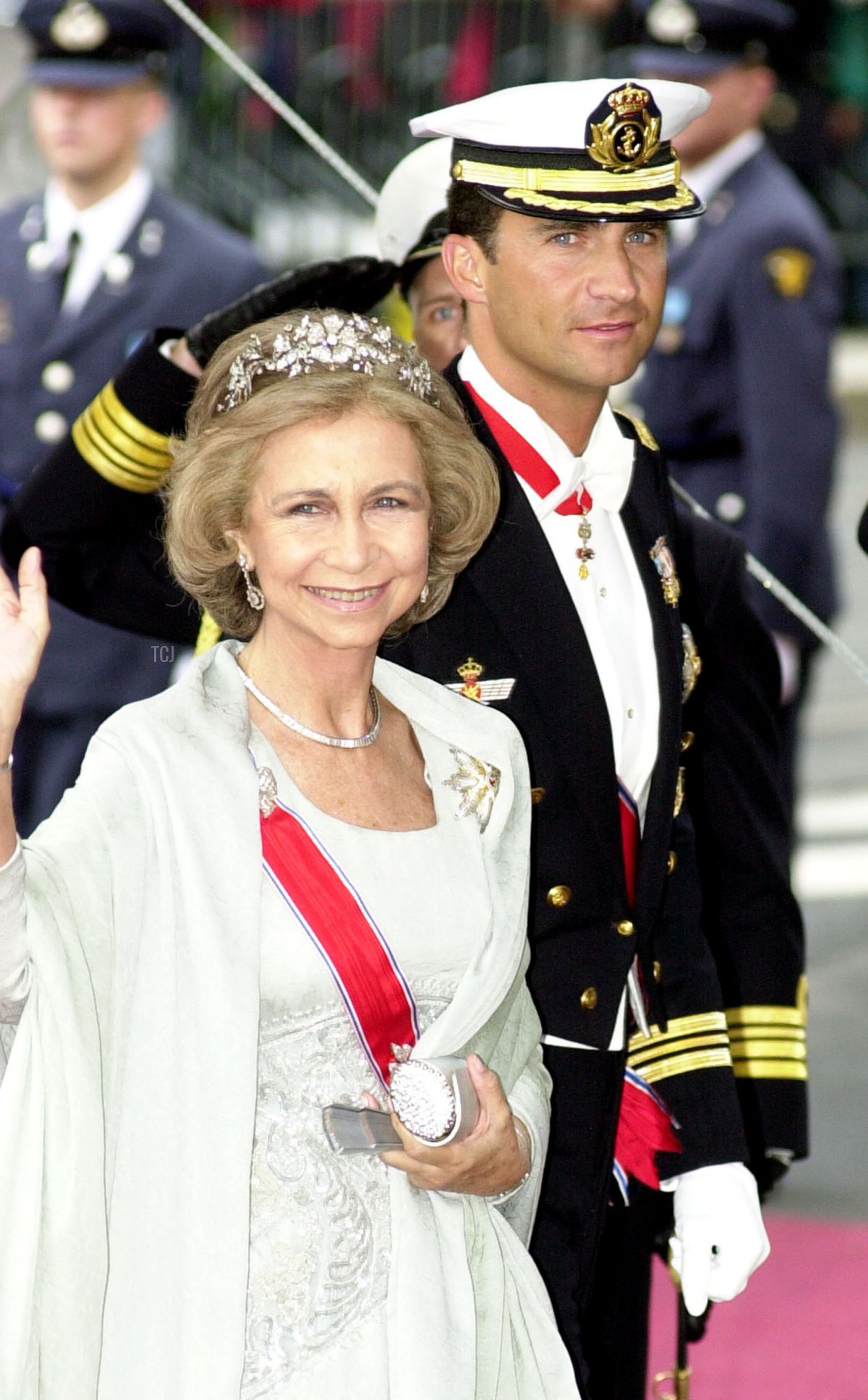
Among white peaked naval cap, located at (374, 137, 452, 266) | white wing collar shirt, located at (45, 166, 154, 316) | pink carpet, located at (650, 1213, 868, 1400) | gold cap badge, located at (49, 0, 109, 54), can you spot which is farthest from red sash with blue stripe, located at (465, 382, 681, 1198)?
gold cap badge, located at (49, 0, 109, 54)

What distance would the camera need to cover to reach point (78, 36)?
5285 millimetres

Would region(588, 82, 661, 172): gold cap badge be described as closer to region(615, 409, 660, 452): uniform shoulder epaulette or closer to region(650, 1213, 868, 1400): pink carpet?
region(615, 409, 660, 452): uniform shoulder epaulette

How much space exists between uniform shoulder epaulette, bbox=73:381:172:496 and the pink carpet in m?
1.91

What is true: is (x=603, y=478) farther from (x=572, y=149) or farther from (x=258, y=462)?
(x=258, y=462)

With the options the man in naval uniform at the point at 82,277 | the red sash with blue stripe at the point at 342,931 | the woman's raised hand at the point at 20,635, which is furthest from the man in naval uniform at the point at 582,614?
the man in naval uniform at the point at 82,277

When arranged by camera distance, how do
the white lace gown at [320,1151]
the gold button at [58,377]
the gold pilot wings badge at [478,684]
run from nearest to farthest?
1. the white lace gown at [320,1151]
2. the gold pilot wings badge at [478,684]
3. the gold button at [58,377]

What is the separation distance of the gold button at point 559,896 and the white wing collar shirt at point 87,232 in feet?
9.04

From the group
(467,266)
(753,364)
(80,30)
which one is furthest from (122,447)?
(80,30)

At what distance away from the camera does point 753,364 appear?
513 cm

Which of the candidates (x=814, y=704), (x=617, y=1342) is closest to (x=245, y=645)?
(x=617, y=1342)

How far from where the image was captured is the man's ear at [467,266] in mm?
2678

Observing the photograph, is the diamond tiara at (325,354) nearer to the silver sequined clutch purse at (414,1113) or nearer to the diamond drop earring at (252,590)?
the diamond drop earring at (252,590)

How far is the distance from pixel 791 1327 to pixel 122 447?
2177 millimetres

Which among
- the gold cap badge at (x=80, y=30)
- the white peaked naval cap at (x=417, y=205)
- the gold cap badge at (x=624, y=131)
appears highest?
the gold cap badge at (x=80, y=30)
